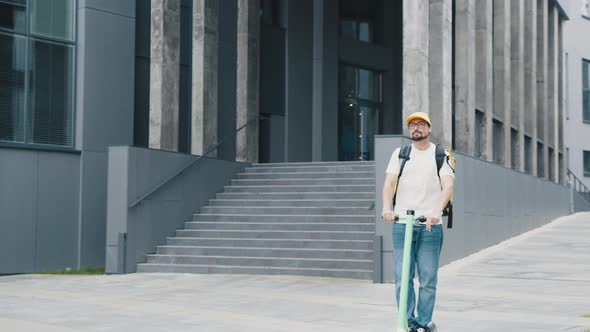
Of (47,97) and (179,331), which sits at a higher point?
(47,97)

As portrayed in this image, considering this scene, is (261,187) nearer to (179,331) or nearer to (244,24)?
(244,24)

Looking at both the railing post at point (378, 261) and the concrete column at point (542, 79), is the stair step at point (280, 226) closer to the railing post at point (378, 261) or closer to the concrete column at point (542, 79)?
the railing post at point (378, 261)

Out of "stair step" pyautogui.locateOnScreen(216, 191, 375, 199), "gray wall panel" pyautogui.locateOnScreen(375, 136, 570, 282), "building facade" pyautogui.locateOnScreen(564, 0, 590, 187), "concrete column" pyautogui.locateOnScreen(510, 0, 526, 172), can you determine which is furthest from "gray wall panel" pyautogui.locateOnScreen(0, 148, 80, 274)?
"building facade" pyautogui.locateOnScreen(564, 0, 590, 187)

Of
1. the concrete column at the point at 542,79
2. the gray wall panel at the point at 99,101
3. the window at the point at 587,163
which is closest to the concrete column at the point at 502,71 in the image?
the concrete column at the point at 542,79

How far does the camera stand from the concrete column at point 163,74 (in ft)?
58.5

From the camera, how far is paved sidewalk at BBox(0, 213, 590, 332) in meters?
8.75

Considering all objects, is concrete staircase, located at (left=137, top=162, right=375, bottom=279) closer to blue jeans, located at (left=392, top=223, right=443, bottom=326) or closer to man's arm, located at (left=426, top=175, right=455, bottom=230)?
blue jeans, located at (left=392, top=223, right=443, bottom=326)

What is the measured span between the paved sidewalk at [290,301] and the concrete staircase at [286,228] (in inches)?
27.8

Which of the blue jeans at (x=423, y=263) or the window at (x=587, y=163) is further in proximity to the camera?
the window at (x=587, y=163)

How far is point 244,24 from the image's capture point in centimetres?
2198

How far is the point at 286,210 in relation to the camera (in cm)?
1683

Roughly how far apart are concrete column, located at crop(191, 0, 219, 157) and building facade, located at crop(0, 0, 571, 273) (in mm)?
36

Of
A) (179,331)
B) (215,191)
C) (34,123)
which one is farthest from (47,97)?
(179,331)

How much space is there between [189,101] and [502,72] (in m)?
9.32
